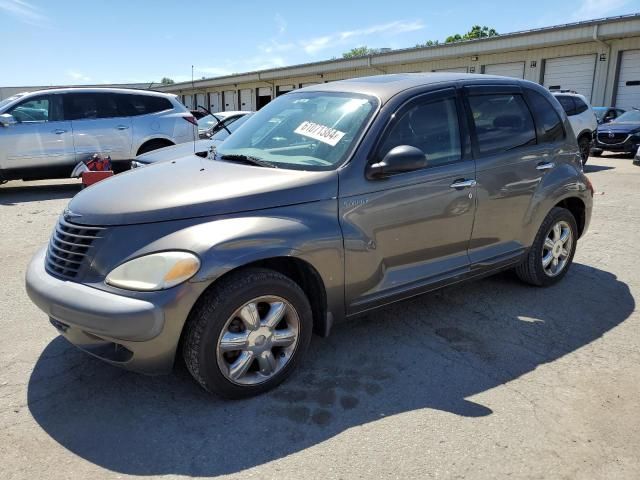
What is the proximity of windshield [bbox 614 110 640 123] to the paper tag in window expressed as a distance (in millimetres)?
16171

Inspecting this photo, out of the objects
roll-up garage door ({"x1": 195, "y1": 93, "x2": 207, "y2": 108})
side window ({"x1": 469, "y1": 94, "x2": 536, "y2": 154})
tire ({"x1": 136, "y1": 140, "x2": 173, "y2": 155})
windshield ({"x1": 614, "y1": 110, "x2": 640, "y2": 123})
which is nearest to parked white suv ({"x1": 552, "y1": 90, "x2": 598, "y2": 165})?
windshield ({"x1": 614, "y1": 110, "x2": 640, "y2": 123})

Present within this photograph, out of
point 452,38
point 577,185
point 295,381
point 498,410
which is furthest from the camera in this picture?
point 452,38

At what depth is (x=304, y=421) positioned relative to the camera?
2.78 meters

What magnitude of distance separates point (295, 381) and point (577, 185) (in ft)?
10.3

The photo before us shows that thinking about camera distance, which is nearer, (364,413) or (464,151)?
(364,413)

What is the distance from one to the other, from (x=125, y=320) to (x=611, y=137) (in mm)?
17130

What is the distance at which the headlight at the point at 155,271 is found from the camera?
2592 mm

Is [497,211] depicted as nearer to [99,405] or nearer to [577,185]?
[577,185]

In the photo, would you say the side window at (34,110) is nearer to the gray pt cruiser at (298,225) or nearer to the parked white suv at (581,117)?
the gray pt cruiser at (298,225)

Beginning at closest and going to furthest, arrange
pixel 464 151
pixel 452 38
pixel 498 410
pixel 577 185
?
pixel 498 410
pixel 464 151
pixel 577 185
pixel 452 38

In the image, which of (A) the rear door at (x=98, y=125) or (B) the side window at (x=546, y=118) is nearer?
(B) the side window at (x=546, y=118)

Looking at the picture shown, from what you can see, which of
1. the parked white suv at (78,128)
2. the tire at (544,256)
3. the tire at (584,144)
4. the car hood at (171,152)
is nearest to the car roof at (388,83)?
the tire at (544,256)

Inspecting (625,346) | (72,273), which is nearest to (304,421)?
(72,273)

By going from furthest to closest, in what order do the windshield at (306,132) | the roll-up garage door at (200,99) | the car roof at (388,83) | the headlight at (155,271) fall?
the roll-up garage door at (200,99) → the car roof at (388,83) → the windshield at (306,132) → the headlight at (155,271)
